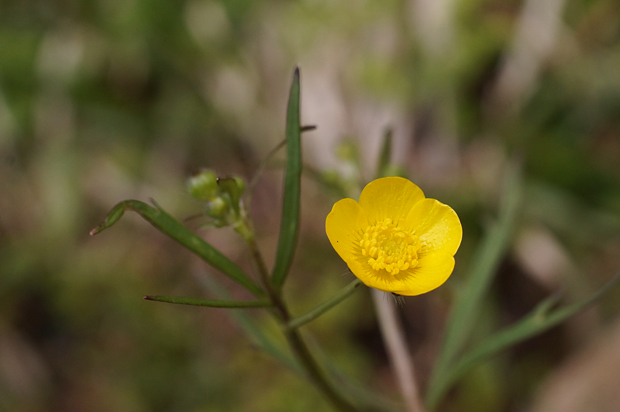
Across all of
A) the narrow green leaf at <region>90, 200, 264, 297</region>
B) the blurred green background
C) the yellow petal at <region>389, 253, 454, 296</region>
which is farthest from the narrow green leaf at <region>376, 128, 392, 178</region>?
the blurred green background

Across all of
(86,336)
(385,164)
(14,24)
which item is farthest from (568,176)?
(14,24)

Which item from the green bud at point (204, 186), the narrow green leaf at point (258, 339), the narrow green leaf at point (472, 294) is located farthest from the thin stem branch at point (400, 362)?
the green bud at point (204, 186)

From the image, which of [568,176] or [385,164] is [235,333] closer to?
[385,164]

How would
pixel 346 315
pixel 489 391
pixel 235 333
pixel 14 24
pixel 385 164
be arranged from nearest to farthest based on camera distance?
pixel 385 164 < pixel 489 391 < pixel 346 315 < pixel 235 333 < pixel 14 24

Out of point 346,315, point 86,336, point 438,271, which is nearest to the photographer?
point 438,271

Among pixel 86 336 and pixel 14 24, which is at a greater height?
pixel 14 24

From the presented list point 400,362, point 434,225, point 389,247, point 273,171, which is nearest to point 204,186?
point 389,247

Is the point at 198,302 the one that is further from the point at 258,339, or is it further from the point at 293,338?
the point at 258,339

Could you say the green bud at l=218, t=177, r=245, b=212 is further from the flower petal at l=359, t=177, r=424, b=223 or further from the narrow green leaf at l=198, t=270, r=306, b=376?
the narrow green leaf at l=198, t=270, r=306, b=376
